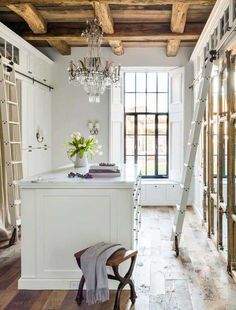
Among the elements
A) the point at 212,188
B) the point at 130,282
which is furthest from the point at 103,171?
the point at 212,188

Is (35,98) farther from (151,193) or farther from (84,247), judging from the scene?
(84,247)

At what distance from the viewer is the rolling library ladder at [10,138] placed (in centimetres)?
490

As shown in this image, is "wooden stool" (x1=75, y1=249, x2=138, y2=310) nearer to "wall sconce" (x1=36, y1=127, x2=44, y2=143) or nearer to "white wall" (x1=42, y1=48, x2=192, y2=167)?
"wall sconce" (x1=36, y1=127, x2=44, y2=143)

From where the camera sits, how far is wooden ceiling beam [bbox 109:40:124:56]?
6645mm

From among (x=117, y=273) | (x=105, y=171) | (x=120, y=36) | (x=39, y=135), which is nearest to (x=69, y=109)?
(x=39, y=135)

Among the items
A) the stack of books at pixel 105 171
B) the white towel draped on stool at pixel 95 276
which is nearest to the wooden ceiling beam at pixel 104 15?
the stack of books at pixel 105 171

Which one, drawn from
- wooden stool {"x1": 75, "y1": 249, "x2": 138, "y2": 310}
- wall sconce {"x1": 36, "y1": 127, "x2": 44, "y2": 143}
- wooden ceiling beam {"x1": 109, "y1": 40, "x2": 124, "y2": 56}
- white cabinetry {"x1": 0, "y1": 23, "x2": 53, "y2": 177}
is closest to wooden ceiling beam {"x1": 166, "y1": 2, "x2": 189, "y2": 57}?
wooden ceiling beam {"x1": 109, "y1": 40, "x2": 124, "y2": 56}

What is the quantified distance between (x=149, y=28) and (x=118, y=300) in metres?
4.62

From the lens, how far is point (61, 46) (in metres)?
7.11

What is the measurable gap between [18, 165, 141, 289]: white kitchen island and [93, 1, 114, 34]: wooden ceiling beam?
2.60 meters

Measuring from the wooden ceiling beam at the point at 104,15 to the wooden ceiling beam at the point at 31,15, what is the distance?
861 millimetres

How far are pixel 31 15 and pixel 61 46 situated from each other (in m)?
1.72

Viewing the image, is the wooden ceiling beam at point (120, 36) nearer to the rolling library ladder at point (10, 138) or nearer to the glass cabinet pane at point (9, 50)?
the glass cabinet pane at point (9, 50)

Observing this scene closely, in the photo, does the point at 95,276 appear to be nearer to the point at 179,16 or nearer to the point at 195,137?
the point at 195,137
